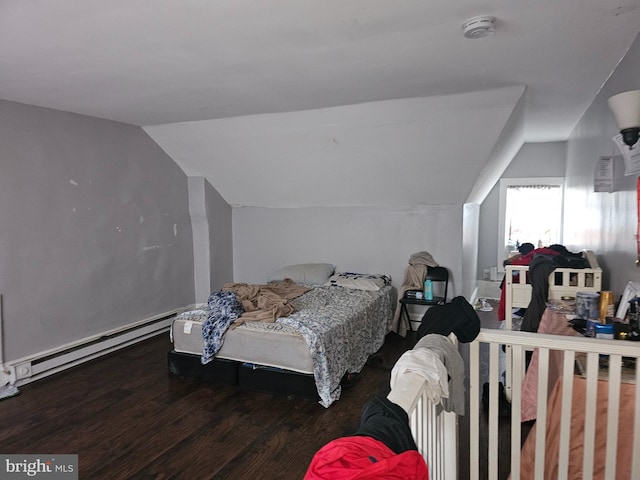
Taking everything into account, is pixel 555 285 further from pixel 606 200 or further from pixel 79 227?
pixel 79 227

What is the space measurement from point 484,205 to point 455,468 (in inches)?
207

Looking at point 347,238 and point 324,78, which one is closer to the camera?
point 324,78

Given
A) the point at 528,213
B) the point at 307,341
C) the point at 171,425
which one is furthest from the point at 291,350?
the point at 528,213

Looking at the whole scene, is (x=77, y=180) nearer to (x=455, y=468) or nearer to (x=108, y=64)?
(x=108, y=64)

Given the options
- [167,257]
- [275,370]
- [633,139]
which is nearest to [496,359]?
[633,139]

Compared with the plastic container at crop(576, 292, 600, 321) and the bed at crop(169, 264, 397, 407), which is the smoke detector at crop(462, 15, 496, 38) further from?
the bed at crop(169, 264, 397, 407)

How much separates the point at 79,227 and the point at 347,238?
284 cm

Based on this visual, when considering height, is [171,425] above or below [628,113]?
below

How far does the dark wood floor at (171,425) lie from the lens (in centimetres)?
236

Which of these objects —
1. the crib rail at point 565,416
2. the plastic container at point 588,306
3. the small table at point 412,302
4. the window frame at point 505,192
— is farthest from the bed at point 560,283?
the window frame at point 505,192

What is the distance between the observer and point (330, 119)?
12.4 feet

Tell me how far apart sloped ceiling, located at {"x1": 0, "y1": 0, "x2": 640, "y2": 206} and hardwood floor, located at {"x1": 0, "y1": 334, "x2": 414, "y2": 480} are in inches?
83.2

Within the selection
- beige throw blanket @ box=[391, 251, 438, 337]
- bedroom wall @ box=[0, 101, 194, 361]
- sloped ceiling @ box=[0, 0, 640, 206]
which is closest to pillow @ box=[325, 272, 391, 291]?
beige throw blanket @ box=[391, 251, 438, 337]

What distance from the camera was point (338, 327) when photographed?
3330mm
